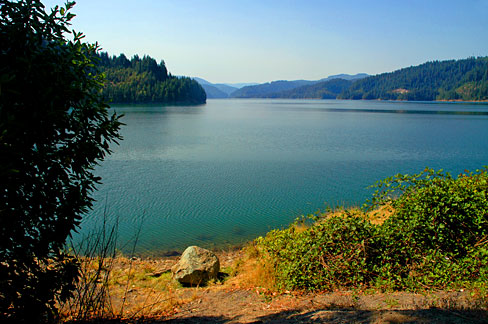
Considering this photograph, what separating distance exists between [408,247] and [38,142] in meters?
7.30

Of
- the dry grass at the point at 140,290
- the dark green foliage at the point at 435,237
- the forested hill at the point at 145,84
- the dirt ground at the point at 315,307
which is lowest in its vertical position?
the dry grass at the point at 140,290

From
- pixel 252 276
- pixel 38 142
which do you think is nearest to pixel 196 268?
pixel 252 276

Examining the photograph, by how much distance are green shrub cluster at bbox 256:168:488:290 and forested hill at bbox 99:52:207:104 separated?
119m

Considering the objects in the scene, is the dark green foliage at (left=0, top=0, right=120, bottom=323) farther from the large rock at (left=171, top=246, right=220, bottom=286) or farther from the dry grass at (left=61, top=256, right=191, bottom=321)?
the large rock at (left=171, top=246, right=220, bottom=286)

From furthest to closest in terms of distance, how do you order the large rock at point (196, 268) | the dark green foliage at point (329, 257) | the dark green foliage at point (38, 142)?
the large rock at point (196, 268), the dark green foliage at point (329, 257), the dark green foliage at point (38, 142)

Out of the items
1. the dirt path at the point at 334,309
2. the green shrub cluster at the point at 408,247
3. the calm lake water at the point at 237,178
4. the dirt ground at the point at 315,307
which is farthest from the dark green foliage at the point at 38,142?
the green shrub cluster at the point at 408,247

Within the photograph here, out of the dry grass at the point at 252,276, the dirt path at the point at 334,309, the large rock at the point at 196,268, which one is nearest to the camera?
the dirt path at the point at 334,309

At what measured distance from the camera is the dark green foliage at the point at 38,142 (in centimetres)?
399

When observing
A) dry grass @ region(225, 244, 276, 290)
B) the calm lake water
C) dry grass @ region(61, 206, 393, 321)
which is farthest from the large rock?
the calm lake water

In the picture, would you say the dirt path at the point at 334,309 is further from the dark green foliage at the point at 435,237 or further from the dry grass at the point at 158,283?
the dark green foliage at the point at 435,237

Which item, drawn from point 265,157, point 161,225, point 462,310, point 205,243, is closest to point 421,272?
point 462,310

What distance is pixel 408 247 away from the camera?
293 inches

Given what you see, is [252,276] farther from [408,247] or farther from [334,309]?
[408,247]

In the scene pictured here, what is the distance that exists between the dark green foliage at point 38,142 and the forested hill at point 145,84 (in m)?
120
